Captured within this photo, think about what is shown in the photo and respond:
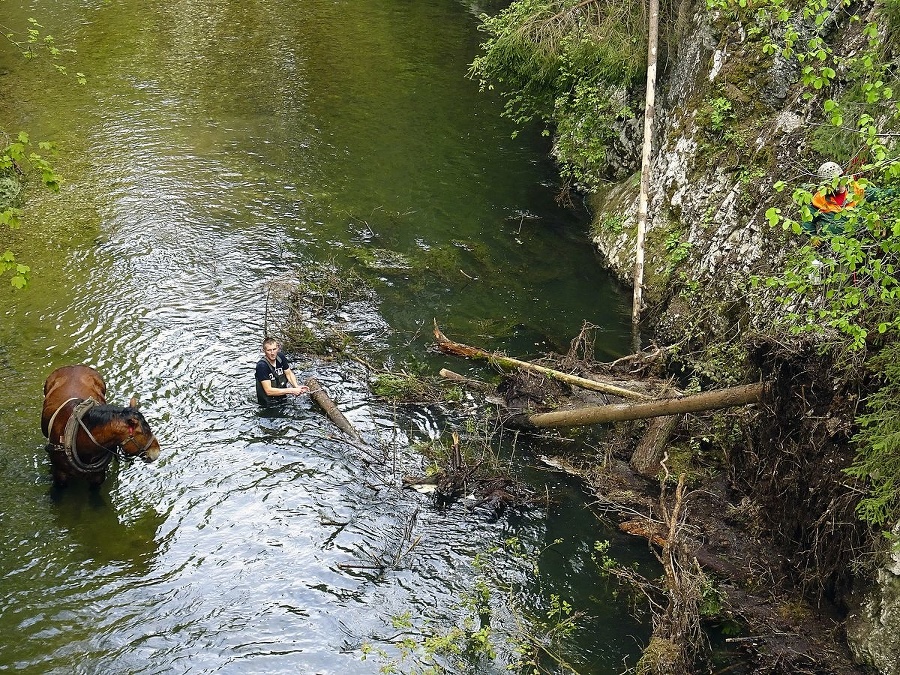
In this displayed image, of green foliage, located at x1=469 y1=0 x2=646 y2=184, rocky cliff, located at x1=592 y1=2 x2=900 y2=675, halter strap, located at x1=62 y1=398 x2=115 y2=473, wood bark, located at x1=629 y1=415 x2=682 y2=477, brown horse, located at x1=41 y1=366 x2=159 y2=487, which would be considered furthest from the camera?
green foliage, located at x1=469 y1=0 x2=646 y2=184

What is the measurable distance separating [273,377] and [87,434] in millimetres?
3312

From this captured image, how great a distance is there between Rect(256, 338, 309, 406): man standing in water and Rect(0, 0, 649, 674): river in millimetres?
398

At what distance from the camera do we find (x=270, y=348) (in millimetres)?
12094

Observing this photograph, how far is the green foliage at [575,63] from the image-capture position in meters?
16.7

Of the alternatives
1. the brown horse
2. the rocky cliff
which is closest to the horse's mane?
the brown horse

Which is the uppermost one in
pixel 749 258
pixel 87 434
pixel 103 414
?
pixel 749 258

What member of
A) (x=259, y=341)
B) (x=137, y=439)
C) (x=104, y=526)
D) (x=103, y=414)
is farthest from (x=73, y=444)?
(x=259, y=341)

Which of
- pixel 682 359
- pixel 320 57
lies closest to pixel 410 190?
pixel 682 359

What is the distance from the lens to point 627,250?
1677 cm

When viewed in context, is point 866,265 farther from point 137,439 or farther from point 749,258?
point 137,439

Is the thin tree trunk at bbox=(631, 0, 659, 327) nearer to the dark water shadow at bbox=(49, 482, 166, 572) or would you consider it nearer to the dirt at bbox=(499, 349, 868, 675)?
the dirt at bbox=(499, 349, 868, 675)

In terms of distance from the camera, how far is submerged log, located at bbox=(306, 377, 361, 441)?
11.7 m

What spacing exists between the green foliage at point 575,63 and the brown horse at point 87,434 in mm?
12574

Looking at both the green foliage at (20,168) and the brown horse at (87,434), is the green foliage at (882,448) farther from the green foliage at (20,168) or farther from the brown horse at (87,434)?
the green foliage at (20,168)
